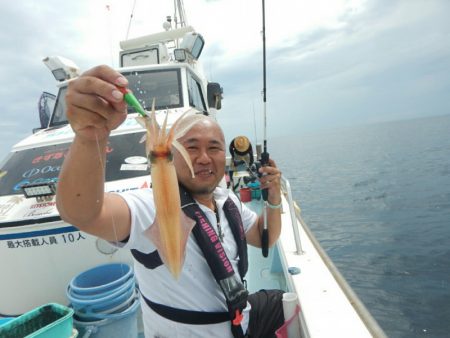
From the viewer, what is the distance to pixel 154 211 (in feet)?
6.25

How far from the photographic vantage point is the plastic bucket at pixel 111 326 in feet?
10.7

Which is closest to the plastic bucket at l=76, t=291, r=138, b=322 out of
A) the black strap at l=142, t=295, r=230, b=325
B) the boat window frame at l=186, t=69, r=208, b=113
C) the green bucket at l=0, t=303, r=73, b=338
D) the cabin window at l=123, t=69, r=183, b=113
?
the green bucket at l=0, t=303, r=73, b=338

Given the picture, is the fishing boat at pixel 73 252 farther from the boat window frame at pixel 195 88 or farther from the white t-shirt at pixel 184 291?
the boat window frame at pixel 195 88

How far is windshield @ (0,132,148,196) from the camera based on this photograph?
4121mm

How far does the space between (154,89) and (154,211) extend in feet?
16.4

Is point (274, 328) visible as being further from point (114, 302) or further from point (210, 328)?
point (114, 302)

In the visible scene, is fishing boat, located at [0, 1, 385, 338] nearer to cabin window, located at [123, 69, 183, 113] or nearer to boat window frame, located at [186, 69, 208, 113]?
cabin window, located at [123, 69, 183, 113]

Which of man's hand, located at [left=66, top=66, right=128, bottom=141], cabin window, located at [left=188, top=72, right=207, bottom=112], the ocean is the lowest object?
the ocean

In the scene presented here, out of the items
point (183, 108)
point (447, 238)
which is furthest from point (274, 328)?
point (447, 238)

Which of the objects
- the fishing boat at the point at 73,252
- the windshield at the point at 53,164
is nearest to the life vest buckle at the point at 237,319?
the fishing boat at the point at 73,252

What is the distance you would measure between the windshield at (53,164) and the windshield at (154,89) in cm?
161

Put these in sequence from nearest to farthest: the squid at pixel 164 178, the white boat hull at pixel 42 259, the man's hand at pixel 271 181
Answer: the squid at pixel 164 178 < the man's hand at pixel 271 181 < the white boat hull at pixel 42 259

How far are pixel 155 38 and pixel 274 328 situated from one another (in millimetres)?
9819

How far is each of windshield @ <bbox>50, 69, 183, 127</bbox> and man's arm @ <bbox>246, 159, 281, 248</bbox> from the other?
3.74 m
